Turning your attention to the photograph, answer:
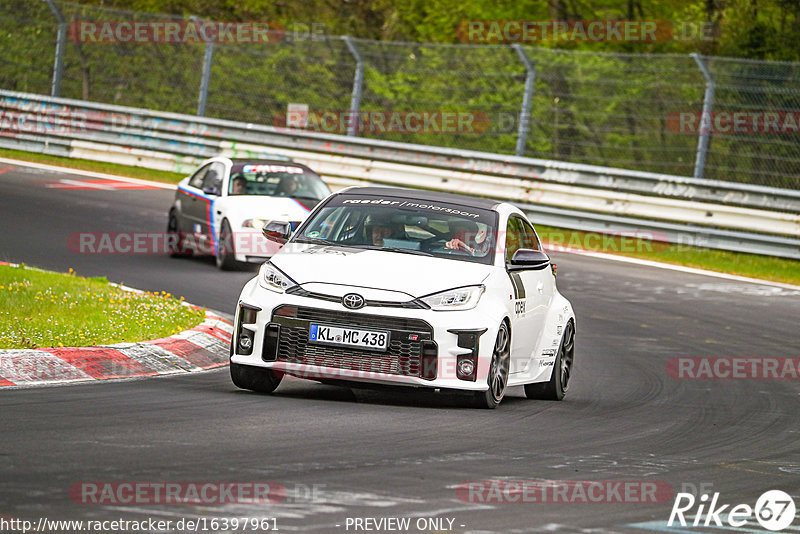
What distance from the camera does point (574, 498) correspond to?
Result: 21.9 ft

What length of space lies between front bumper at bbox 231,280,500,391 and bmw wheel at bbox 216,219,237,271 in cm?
806

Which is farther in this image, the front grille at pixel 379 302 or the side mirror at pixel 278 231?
the side mirror at pixel 278 231

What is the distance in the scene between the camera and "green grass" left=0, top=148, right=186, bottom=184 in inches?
1093

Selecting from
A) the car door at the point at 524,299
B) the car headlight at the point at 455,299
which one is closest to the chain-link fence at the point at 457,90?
the car door at the point at 524,299

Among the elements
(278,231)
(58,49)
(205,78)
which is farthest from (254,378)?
(58,49)

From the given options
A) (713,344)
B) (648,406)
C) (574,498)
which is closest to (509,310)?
(648,406)

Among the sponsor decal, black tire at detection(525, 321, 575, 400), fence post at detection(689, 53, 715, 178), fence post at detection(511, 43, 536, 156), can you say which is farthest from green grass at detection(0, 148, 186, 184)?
black tire at detection(525, 321, 575, 400)

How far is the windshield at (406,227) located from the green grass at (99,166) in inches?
674

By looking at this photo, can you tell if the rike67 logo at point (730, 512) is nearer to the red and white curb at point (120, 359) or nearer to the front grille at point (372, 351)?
the front grille at point (372, 351)

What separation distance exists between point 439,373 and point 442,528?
327 centimetres

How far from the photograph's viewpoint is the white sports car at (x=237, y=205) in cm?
1725

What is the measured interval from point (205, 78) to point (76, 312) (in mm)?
16742

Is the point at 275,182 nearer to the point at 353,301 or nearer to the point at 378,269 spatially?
the point at 378,269

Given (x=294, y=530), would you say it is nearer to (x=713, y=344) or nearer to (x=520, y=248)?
(x=520, y=248)
